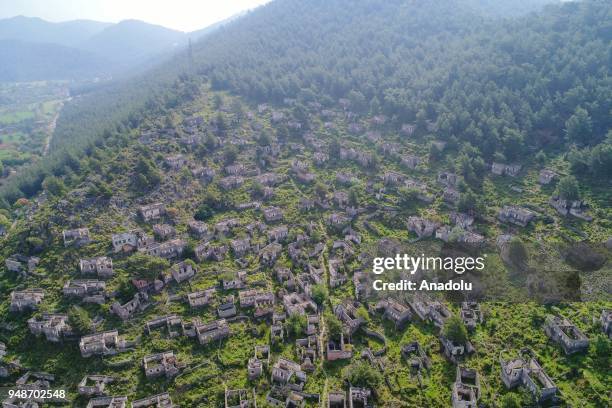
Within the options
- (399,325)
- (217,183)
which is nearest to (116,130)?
(217,183)

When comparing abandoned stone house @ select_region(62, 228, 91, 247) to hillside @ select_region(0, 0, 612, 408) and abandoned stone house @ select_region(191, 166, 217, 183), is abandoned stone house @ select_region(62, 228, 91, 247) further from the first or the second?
abandoned stone house @ select_region(191, 166, 217, 183)

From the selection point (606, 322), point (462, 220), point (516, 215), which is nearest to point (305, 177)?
point (462, 220)

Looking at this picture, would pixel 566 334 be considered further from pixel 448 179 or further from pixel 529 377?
pixel 448 179

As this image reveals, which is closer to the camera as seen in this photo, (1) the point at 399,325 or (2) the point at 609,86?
(1) the point at 399,325

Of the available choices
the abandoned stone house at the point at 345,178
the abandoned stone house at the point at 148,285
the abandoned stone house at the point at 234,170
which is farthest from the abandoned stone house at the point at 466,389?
the abandoned stone house at the point at 234,170

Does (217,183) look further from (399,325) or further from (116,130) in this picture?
(399,325)

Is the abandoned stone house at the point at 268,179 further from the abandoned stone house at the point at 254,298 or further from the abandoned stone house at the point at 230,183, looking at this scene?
the abandoned stone house at the point at 254,298
